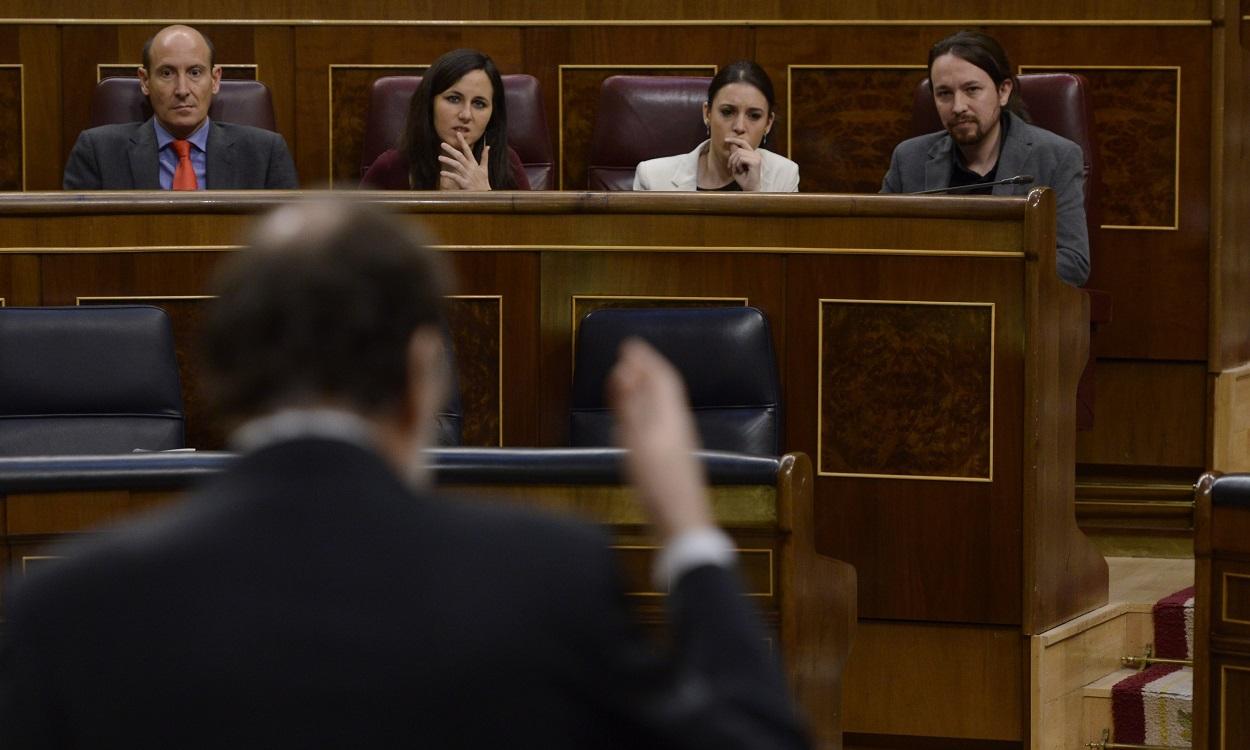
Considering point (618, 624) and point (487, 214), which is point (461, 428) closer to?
point (487, 214)

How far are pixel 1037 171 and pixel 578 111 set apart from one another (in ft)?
3.05

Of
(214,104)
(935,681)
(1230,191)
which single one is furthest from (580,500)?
(1230,191)

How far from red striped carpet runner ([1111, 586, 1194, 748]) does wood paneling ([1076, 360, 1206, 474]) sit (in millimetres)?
473

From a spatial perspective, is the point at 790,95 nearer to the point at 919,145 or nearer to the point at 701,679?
the point at 919,145

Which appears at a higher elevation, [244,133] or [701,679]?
[244,133]

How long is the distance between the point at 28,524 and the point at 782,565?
0.70 m

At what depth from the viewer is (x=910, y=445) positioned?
236 cm

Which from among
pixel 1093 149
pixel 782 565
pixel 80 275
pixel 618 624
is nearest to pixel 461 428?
pixel 80 275

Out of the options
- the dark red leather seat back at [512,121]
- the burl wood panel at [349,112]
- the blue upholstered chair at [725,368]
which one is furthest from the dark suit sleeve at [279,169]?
the blue upholstered chair at [725,368]

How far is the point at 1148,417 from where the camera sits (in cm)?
304

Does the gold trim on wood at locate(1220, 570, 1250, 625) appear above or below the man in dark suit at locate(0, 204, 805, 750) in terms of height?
below

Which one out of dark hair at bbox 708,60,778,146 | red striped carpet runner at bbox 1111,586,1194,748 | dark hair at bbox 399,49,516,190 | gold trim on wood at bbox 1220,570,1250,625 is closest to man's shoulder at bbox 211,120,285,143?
dark hair at bbox 399,49,516,190

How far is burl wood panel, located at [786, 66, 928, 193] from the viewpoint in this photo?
316 centimetres

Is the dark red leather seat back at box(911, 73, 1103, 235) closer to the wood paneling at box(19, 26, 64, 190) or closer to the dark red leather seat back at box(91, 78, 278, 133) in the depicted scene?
the dark red leather seat back at box(91, 78, 278, 133)
